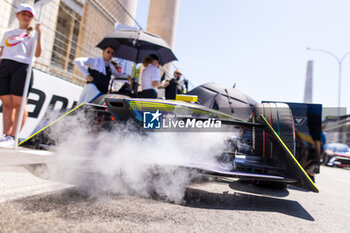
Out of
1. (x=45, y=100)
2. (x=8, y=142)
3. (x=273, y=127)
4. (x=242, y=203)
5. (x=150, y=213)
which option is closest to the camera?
(x=150, y=213)

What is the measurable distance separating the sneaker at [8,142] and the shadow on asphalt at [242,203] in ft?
10.2

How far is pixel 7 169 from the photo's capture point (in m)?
2.32

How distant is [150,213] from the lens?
1567mm

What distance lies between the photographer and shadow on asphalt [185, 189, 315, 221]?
1.99 m

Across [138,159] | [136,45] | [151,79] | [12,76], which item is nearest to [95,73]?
[151,79]

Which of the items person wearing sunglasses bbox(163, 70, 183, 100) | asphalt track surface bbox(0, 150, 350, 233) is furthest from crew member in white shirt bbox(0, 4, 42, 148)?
person wearing sunglasses bbox(163, 70, 183, 100)

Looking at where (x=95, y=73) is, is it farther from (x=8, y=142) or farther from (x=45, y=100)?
(x=8, y=142)

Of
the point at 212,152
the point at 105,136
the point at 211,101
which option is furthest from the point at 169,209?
the point at 211,101

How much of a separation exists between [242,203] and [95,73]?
10.4 feet

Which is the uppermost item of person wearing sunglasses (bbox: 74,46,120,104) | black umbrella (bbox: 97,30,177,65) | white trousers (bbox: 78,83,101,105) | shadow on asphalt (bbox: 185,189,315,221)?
black umbrella (bbox: 97,30,177,65)

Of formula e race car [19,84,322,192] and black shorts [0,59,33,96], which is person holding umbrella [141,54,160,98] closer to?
formula e race car [19,84,322,192]

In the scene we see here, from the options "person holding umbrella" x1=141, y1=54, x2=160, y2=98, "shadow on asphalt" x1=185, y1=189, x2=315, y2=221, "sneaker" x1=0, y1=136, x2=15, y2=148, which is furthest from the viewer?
"person holding umbrella" x1=141, y1=54, x2=160, y2=98

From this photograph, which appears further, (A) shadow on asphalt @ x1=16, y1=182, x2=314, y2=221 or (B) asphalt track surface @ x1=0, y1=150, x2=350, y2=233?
(A) shadow on asphalt @ x1=16, y1=182, x2=314, y2=221

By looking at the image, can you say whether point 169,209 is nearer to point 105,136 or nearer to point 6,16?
point 105,136
